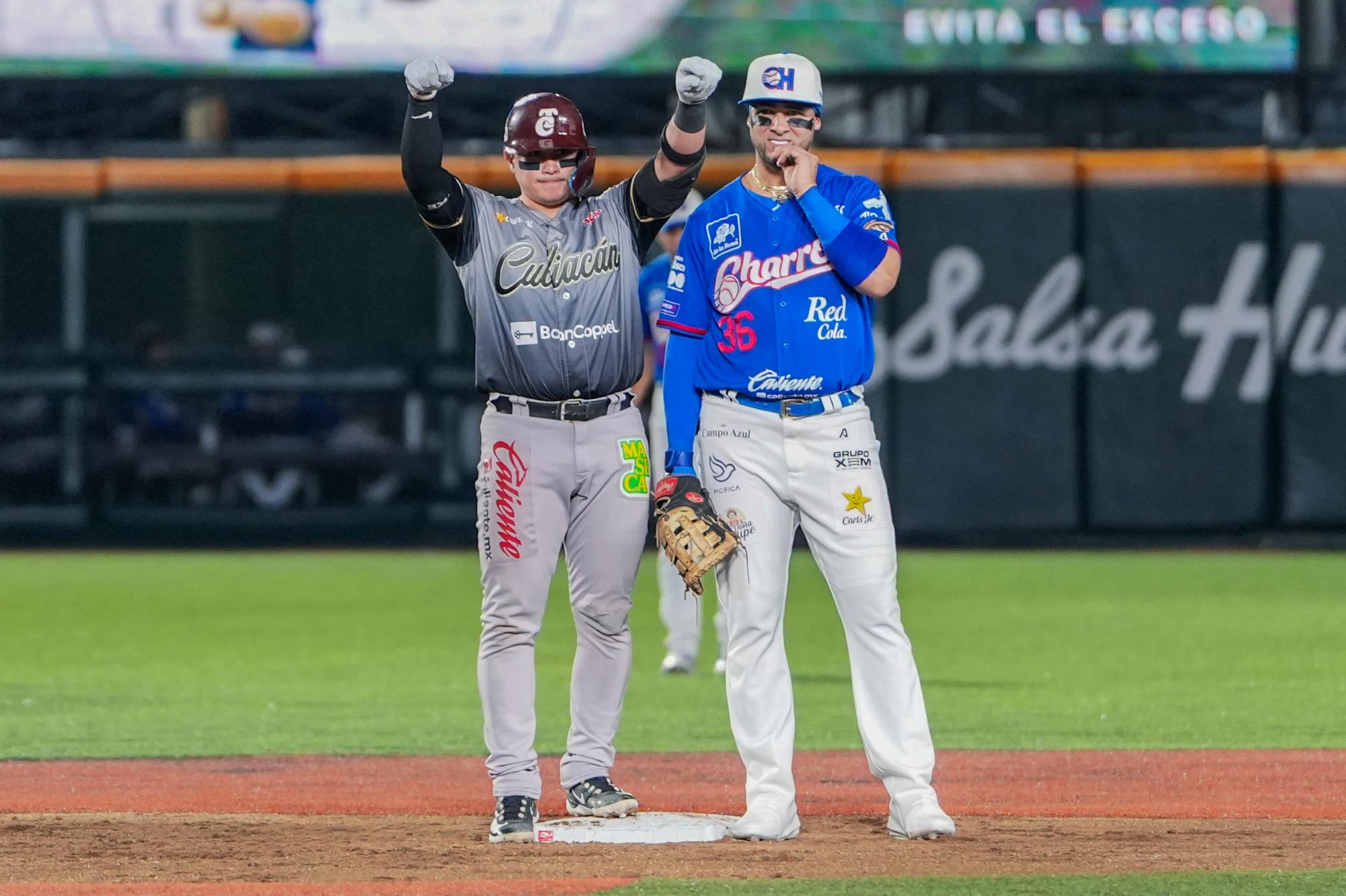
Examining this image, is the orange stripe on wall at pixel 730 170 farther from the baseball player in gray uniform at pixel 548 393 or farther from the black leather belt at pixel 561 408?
the black leather belt at pixel 561 408

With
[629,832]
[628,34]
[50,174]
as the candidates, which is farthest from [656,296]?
[50,174]

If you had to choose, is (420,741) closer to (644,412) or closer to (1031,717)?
(1031,717)

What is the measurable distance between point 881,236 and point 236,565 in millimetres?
11655

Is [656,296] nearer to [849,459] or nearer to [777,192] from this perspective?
[777,192]

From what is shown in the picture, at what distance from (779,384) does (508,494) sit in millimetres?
778

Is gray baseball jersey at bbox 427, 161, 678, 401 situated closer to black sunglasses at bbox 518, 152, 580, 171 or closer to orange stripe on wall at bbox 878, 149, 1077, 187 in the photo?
black sunglasses at bbox 518, 152, 580, 171

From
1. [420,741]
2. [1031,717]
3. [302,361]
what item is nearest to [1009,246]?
[302,361]

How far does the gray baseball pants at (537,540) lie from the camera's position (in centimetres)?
625

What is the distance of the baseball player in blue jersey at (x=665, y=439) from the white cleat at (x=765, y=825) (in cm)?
335

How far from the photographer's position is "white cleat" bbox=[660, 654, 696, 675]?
35.1 feet

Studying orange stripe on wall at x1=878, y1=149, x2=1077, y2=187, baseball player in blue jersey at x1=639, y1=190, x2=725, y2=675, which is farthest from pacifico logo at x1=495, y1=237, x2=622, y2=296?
orange stripe on wall at x1=878, y1=149, x2=1077, y2=187

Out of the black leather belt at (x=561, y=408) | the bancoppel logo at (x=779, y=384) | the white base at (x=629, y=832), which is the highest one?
the bancoppel logo at (x=779, y=384)

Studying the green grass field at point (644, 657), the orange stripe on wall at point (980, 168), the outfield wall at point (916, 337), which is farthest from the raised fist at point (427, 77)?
the orange stripe on wall at point (980, 168)

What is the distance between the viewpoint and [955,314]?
18031mm
